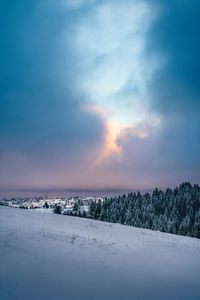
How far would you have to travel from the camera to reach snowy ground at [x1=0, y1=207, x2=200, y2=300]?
7.99 meters

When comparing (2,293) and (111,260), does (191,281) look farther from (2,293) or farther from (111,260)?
(2,293)

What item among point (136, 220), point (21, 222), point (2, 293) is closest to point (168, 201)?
point (136, 220)

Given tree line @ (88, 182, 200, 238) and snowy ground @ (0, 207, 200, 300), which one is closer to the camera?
snowy ground @ (0, 207, 200, 300)

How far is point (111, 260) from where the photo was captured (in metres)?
12.0

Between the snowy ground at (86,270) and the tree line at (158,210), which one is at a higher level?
the snowy ground at (86,270)

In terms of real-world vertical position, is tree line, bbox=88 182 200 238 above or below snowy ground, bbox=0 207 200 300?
below

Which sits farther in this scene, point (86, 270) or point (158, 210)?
point (158, 210)

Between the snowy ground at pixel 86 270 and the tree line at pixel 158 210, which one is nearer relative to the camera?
the snowy ground at pixel 86 270

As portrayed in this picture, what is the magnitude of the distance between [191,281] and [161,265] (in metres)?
2.29

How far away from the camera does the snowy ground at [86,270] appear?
7.99m

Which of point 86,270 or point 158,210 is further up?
point 86,270

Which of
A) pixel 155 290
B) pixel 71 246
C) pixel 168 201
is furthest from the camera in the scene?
pixel 168 201

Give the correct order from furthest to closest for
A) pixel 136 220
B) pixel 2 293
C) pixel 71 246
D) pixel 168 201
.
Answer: pixel 168 201 → pixel 136 220 → pixel 71 246 → pixel 2 293

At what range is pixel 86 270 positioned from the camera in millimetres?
10031
